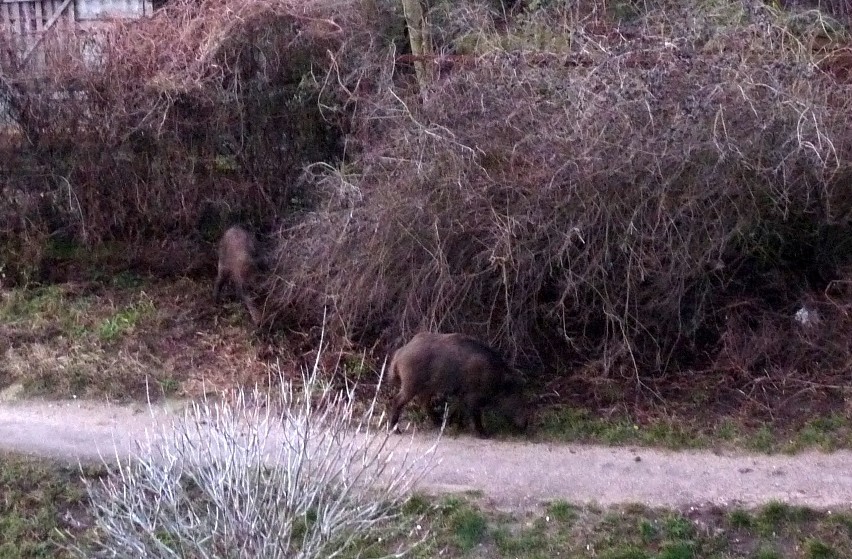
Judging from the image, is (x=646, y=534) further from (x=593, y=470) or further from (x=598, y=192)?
(x=598, y=192)

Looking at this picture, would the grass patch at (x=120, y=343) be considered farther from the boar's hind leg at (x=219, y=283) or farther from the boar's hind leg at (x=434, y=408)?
the boar's hind leg at (x=434, y=408)

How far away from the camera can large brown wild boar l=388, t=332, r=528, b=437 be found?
239 inches

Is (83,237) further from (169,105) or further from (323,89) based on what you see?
(323,89)

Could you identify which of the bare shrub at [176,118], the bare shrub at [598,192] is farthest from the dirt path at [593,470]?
the bare shrub at [176,118]

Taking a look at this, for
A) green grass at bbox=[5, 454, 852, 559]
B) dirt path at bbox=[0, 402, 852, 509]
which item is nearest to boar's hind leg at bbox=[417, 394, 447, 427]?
dirt path at bbox=[0, 402, 852, 509]

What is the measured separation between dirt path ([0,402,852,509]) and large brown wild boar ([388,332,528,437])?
0.81 ft

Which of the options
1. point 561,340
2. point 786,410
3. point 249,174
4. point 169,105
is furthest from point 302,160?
point 786,410

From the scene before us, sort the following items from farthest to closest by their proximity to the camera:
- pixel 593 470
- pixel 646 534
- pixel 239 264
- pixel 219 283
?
pixel 219 283 < pixel 239 264 < pixel 593 470 < pixel 646 534

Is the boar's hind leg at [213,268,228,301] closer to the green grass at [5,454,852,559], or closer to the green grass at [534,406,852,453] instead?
the green grass at [5,454,852,559]

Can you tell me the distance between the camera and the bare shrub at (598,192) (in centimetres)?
611

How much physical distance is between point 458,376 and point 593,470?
3.35 ft

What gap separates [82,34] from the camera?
8930 mm

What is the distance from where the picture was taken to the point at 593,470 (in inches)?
228

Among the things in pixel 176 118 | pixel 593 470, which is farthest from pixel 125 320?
pixel 593 470
